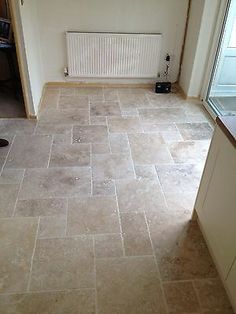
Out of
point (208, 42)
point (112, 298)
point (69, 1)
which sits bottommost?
point (112, 298)

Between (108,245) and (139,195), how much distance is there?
54 centimetres

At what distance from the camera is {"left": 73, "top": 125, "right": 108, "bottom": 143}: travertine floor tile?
2.97 m

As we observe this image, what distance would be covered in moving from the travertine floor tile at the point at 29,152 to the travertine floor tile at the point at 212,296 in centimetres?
160

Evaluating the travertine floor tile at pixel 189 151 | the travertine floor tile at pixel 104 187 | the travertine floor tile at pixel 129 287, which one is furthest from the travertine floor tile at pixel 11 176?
the travertine floor tile at pixel 189 151

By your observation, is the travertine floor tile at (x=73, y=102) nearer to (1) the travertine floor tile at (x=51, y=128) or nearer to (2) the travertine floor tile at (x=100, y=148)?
(1) the travertine floor tile at (x=51, y=128)

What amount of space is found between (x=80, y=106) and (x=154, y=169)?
1.44m

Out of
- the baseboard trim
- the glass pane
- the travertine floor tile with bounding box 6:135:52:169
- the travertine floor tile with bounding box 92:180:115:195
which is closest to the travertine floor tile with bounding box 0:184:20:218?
the travertine floor tile with bounding box 6:135:52:169

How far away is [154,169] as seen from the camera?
2623 mm

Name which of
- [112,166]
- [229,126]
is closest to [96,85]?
[112,166]

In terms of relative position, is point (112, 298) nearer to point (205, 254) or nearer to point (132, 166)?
point (205, 254)

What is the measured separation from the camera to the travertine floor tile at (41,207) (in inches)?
84.4

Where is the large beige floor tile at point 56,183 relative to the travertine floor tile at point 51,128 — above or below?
below

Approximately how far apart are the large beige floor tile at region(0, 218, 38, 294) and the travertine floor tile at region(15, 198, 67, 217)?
0.07m

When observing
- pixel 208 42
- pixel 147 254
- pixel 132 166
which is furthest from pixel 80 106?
pixel 147 254
